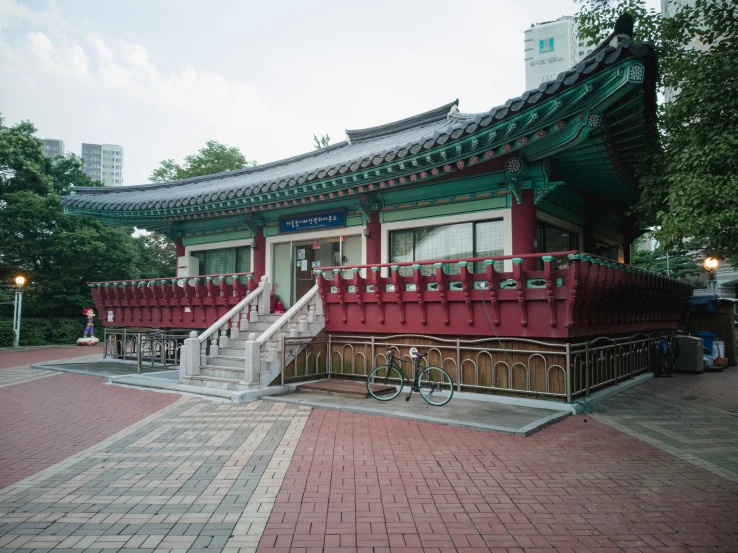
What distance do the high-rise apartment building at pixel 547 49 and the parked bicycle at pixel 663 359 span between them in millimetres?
85956

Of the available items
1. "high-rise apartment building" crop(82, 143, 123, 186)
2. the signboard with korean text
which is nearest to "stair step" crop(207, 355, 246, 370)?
the signboard with korean text

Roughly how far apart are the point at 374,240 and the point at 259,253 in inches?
187

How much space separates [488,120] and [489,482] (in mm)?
6550

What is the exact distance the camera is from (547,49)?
90875mm

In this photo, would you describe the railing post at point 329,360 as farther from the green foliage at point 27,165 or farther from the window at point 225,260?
the green foliage at point 27,165

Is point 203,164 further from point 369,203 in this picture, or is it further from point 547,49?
point 547,49

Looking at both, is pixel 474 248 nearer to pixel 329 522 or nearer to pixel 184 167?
pixel 329 522

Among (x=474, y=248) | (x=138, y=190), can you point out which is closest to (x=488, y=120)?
(x=474, y=248)

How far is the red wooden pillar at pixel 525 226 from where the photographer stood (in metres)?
10.8

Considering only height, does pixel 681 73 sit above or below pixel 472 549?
above

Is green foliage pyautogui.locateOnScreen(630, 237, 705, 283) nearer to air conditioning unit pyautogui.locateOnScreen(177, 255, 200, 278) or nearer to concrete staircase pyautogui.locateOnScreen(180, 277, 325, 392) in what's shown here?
concrete staircase pyautogui.locateOnScreen(180, 277, 325, 392)

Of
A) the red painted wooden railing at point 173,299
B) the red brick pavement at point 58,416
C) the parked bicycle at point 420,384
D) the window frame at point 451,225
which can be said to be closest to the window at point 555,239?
the window frame at point 451,225

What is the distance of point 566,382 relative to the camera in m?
9.23

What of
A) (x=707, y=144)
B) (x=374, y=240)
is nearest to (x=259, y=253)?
(x=374, y=240)
